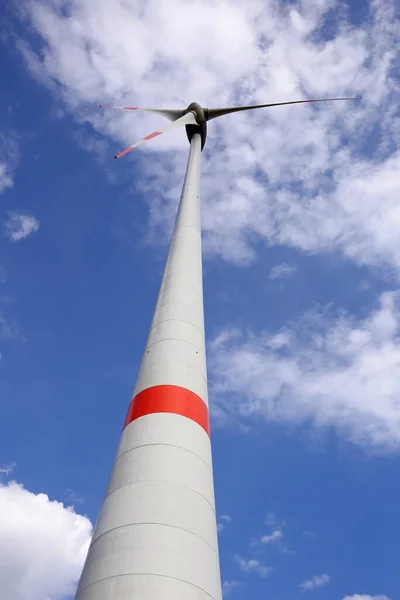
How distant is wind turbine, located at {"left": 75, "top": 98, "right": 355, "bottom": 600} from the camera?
6.61 m

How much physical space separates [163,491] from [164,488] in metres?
0.06

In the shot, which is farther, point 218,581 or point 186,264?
point 186,264

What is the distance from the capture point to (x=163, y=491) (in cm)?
767

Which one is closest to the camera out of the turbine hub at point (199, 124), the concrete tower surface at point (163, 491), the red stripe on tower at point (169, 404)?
the concrete tower surface at point (163, 491)

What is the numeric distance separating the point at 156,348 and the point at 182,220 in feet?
21.8

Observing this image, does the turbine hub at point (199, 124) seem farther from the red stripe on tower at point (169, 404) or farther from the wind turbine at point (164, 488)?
the red stripe on tower at point (169, 404)

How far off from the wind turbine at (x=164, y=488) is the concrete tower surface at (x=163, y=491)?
14mm

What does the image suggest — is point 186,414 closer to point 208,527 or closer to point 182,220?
point 208,527

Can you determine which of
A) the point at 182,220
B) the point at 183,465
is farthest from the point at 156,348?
the point at 182,220

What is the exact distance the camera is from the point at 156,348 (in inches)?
430

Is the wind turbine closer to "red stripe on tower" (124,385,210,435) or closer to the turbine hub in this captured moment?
"red stripe on tower" (124,385,210,435)

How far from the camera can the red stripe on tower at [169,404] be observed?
9266mm

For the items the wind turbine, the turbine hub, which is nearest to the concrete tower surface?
the wind turbine

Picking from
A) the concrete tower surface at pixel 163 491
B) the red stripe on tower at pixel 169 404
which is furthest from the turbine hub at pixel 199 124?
the red stripe on tower at pixel 169 404
